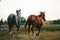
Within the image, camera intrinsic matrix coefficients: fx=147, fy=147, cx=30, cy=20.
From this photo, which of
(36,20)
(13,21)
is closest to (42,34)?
(36,20)

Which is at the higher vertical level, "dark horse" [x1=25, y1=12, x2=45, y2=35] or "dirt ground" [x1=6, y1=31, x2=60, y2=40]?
"dark horse" [x1=25, y1=12, x2=45, y2=35]

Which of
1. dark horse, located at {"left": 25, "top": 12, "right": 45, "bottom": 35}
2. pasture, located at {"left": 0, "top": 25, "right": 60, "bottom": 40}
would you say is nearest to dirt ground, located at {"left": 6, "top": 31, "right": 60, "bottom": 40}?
pasture, located at {"left": 0, "top": 25, "right": 60, "bottom": 40}

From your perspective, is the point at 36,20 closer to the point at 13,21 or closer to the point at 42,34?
the point at 42,34

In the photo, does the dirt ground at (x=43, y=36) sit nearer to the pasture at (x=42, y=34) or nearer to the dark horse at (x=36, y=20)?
the pasture at (x=42, y=34)

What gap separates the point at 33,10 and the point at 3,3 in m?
0.41

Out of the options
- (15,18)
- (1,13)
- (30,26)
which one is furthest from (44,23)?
(1,13)

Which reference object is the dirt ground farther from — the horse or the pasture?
the horse

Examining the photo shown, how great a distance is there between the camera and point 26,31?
6.42ft

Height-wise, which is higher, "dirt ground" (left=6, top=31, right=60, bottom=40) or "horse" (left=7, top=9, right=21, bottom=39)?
"horse" (left=7, top=9, right=21, bottom=39)

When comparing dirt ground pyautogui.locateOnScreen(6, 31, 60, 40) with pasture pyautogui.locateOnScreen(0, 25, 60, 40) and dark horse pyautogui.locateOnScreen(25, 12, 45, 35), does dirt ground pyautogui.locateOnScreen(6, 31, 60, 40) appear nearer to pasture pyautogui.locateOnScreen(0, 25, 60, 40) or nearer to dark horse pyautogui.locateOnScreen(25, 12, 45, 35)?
pasture pyautogui.locateOnScreen(0, 25, 60, 40)

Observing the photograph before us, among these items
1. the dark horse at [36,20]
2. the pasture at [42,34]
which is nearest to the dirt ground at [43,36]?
the pasture at [42,34]

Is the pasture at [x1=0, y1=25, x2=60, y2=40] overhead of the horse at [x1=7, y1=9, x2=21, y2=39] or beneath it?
beneath

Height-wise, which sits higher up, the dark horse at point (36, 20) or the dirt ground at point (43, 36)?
the dark horse at point (36, 20)

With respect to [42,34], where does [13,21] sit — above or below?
above
